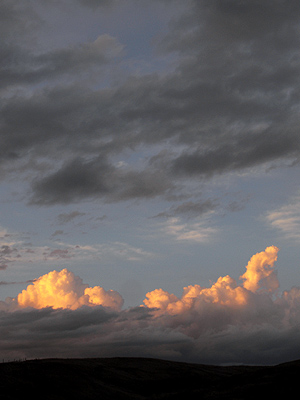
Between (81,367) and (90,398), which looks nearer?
(90,398)

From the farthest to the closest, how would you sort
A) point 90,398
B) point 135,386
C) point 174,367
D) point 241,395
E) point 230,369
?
point 230,369, point 174,367, point 135,386, point 90,398, point 241,395

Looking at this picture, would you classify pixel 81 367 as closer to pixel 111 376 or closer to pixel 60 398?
pixel 111 376

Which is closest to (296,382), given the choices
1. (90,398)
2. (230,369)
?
(90,398)

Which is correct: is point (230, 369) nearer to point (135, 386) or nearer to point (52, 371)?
point (135, 386)

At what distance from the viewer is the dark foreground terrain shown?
296ft

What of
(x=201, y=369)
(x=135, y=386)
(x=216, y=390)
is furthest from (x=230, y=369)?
(x=216, y=390)

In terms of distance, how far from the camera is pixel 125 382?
12375cm

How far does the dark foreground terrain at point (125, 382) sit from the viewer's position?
90.3 meters

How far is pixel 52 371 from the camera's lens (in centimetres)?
11344

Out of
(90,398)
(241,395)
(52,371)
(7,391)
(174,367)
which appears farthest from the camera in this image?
(174,367)

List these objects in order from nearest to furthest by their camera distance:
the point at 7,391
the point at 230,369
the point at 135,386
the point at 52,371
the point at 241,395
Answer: the point at 241,395
the point at 7,391
the point at 52,371
the point at 135,386
the point at 230,369

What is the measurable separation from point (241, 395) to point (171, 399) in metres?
16.2

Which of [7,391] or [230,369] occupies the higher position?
[7,391]

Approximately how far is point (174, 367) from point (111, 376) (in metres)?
39.2
